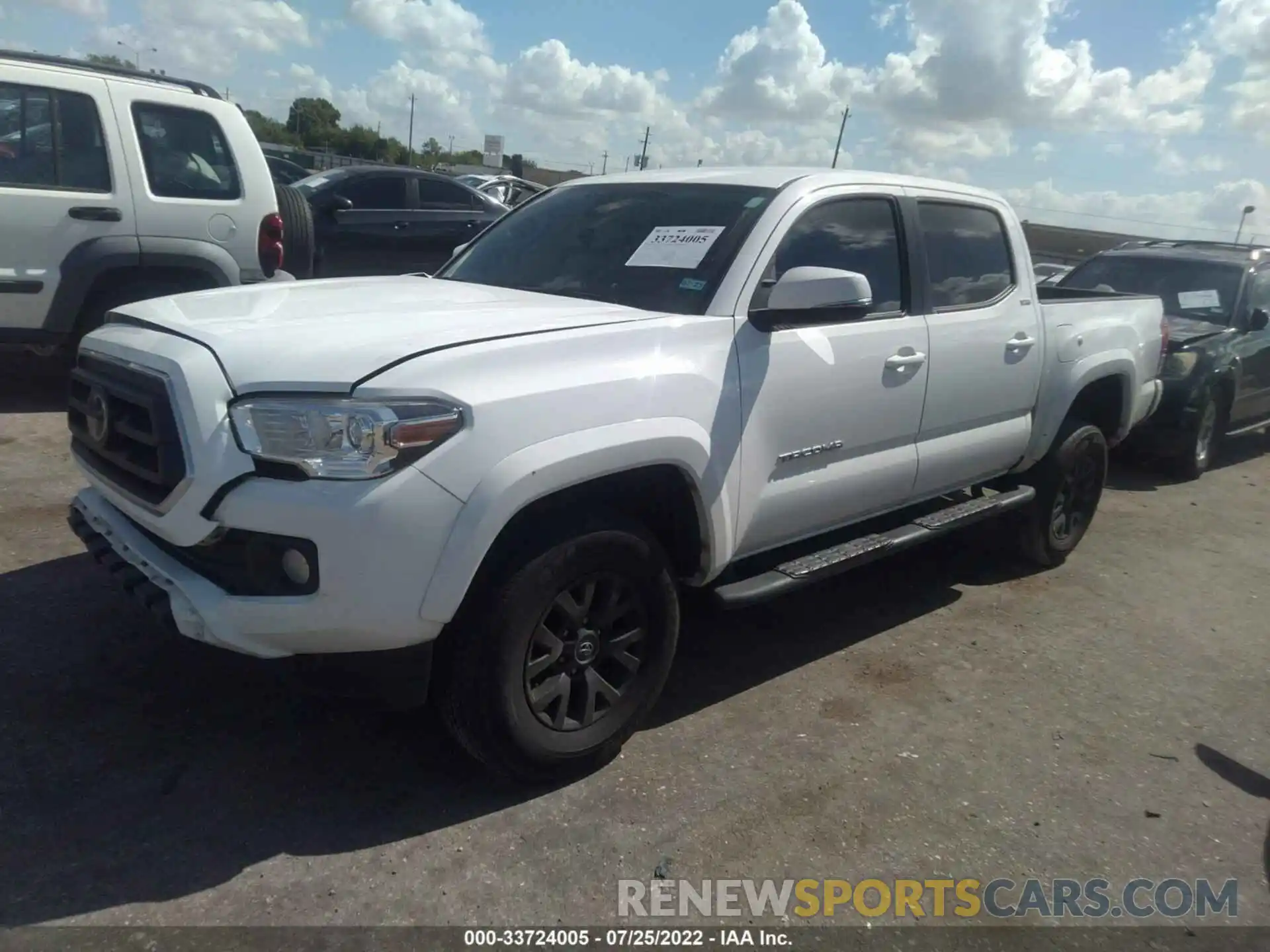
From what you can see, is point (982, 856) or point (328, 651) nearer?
point (328, 651)

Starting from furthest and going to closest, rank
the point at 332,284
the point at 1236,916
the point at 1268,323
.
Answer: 1. the point at 1268,323
2. the point at 332,284
3. the point at 1236,916

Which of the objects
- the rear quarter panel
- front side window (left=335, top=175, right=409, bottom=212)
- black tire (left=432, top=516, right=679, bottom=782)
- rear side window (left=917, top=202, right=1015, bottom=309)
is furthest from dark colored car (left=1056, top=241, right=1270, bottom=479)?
front side window (left=335, top=175, right=409, bottom=212)

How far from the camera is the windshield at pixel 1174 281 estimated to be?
27.3ft

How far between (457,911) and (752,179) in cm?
272

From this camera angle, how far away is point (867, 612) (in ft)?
15.6

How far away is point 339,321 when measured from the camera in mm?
2949

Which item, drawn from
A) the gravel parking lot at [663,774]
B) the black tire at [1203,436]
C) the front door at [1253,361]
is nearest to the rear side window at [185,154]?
the gravel parking lot at [663,774]

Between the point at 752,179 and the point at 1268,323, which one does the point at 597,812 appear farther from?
the point at 1268,323

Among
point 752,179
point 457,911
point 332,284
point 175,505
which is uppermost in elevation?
point 752,179

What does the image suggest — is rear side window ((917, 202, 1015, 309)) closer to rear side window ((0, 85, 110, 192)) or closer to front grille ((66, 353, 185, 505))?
front grille ((66, 353, 185, 505))

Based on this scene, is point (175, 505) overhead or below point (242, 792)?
overhead

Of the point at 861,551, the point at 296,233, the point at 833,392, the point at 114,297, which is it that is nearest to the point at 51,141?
the point at 114,297

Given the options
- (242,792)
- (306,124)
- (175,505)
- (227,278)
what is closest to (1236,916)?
(242,792)

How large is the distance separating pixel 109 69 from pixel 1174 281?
26.8 feet
